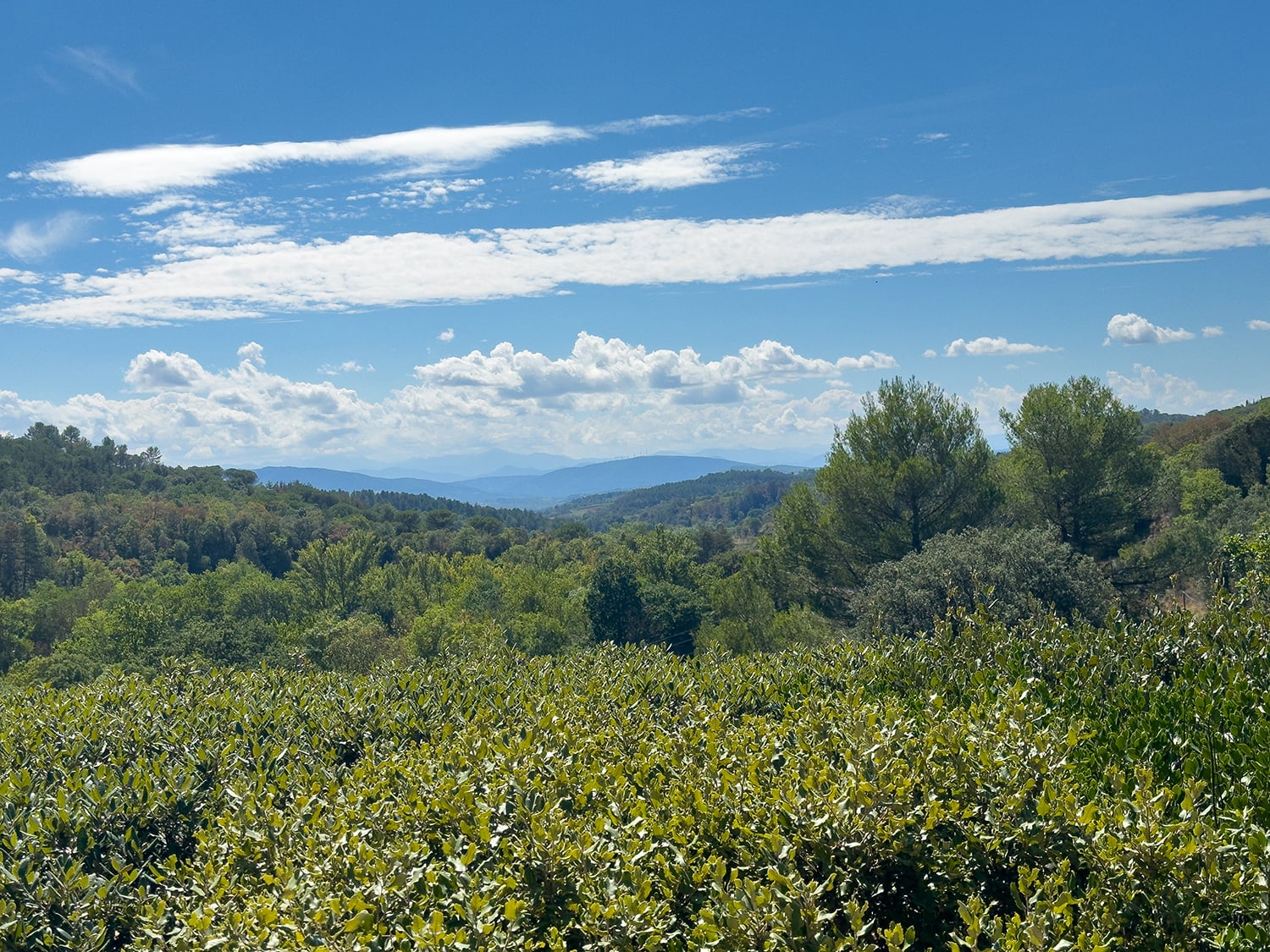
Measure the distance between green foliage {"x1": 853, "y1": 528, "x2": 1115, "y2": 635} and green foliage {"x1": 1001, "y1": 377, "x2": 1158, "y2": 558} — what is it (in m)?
6.50

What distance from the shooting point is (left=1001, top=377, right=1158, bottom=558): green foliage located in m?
28.5

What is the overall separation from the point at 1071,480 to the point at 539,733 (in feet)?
84.1

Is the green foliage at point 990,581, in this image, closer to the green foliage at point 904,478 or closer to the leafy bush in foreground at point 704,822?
the green foliage at point 904,478

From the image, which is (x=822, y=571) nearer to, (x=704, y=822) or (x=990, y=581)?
(x=990, y=581)

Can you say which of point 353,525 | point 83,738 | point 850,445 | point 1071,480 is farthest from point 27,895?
point 353,525

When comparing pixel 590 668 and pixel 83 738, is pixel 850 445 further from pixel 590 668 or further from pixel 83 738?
pixel 83 738

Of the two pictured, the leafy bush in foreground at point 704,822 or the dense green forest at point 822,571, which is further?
the dense green forest at point 822,571

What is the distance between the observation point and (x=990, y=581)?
21281 mm

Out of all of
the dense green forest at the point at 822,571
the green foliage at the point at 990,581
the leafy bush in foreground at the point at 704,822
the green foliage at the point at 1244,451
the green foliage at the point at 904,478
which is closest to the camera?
the leafy bush in foreground at the point at 704,822

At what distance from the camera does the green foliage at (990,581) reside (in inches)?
839

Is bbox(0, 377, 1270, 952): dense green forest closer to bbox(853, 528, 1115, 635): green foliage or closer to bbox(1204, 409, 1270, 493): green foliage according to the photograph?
bbox(853, 528, 1115, 635): green foliage

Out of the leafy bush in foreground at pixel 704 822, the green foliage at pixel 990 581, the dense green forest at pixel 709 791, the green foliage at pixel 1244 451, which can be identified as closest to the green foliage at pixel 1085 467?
the dense green forest at pixel 709 791

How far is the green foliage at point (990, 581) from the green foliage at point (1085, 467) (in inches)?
256

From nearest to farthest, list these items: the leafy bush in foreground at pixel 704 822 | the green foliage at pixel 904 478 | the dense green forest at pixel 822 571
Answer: the leafy bush in foreground at pixel 704 822 < the dense green forest at pixel 822 571 < the green foliage at pixel 904 478
